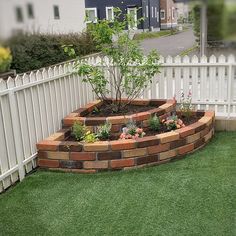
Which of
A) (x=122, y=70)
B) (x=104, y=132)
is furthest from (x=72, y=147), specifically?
(x=122, y=70)

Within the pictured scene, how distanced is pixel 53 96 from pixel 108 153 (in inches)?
48.1

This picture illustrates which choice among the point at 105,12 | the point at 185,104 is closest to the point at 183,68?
the point at 185,104

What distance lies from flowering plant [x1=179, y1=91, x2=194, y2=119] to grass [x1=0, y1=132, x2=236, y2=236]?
3.42 feet

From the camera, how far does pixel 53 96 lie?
14.2ft

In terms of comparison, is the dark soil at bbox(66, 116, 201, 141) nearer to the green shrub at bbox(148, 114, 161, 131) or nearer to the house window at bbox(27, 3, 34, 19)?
the green shrub at bbox(148, 114, 161, 131)

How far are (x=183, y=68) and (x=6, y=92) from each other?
111 inches

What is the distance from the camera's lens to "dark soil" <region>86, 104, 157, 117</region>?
4.79 m

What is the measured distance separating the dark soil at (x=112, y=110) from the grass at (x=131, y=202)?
127cm

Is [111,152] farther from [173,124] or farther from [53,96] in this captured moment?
[53,96]

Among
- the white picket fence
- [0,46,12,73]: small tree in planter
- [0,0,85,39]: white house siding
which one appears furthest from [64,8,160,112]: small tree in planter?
[0,46,12,73]: small tree in planter

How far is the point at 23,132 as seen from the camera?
144 inches

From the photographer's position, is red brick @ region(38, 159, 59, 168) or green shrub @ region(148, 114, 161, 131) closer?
red brick @ region(38, 159, 59, 168)

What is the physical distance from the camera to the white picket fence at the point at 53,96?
11.2 ft

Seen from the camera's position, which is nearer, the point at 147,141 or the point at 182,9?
the point at 182,9
